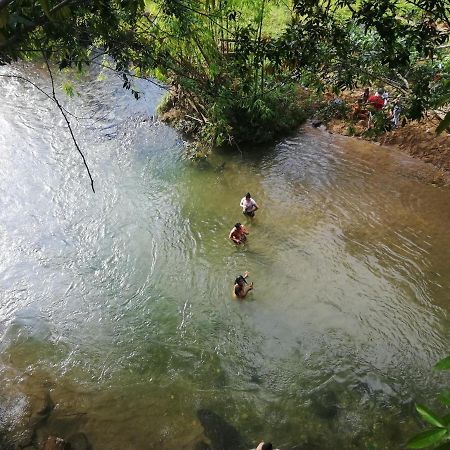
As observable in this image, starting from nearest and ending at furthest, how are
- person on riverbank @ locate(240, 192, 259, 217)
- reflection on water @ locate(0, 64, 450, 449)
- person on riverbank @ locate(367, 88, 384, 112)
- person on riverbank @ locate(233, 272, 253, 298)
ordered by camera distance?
reflection on water @ locate(0, 64, 450, 449) → person on riverbank @ locate(233, 272, 253, 298) → person on riverbank @ locate(367, 88, 384, 112) → person on riverbank @ locate(240, 192, 259, 217)

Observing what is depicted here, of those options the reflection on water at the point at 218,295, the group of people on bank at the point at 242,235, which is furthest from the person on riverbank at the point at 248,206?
the reflection on water at the point at 218,295

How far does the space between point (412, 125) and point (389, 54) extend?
8709 millimetres

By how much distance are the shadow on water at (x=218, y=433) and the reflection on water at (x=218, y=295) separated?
20 millimetres

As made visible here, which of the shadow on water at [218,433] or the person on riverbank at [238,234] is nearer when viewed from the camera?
the shadow on water at [218,433]

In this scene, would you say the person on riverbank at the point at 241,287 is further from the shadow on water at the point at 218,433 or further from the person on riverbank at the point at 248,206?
the shadow on water at the point at 218,433

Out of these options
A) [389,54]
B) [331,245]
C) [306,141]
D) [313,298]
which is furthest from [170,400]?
[306,141]

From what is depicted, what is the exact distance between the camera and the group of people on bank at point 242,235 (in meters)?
8.11

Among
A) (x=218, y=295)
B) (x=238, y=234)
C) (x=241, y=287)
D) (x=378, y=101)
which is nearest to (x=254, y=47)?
(x=241, y=287)

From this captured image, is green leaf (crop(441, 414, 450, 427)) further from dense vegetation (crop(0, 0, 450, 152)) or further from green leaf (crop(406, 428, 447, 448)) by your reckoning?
dense vegetation (crop(0, 0, 450, 152))

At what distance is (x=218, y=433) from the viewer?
20.9ft

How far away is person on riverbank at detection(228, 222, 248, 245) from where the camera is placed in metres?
9.18

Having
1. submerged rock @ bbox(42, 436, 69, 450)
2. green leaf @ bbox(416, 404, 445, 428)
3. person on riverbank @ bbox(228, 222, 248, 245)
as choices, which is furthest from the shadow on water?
green leaf @ bbox(416, 404, 445, 428)

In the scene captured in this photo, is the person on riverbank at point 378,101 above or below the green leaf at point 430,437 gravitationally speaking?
below

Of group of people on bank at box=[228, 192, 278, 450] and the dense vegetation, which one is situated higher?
the dense vegetation
